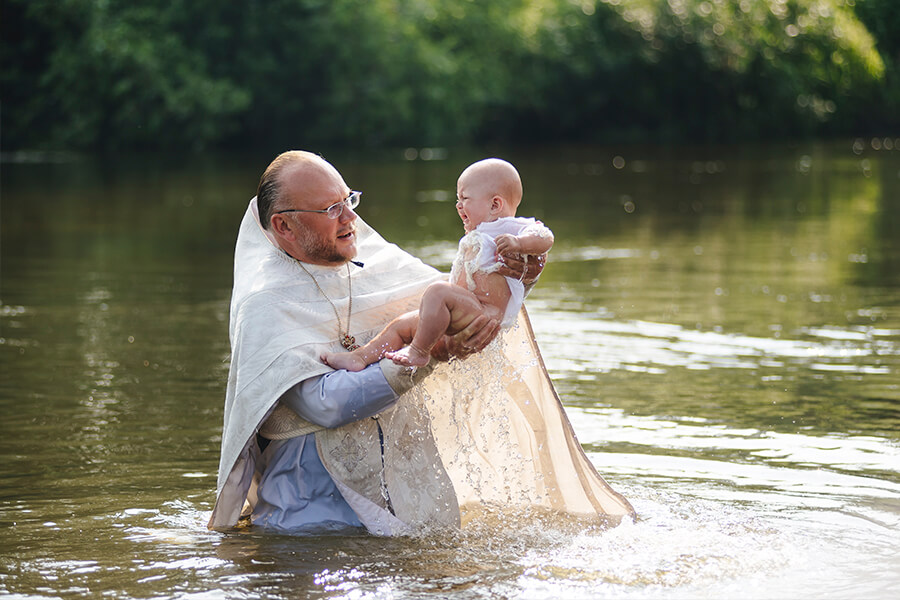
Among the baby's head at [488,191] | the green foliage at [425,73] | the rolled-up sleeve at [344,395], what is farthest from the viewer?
the green foliage at [425,73]

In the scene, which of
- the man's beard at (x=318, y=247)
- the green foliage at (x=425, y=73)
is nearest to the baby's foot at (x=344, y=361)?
the man's beard at (x=318, y=247)

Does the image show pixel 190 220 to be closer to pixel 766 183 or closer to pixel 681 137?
pixel 766 183

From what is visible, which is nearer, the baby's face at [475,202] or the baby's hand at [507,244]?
the baby's hand at [507,244]

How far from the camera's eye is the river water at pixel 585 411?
4.65 metres

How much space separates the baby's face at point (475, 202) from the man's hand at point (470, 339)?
0.42 metres

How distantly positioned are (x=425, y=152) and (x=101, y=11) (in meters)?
9.80

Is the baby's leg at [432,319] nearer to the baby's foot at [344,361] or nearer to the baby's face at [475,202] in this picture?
the baby's foot at [344,361]

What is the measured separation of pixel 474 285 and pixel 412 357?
0.34 meters

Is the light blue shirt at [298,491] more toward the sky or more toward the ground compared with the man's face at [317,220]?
more toward the ground

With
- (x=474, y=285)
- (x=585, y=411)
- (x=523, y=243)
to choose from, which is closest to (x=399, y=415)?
(x=474, y=285)

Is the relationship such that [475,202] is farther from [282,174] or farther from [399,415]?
[399,415]

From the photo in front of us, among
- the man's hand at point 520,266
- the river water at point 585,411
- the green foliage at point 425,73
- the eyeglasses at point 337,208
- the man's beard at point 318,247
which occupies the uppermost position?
the green foliage at point 425,73

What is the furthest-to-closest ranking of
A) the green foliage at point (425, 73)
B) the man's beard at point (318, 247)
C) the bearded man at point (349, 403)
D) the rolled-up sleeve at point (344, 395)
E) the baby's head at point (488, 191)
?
the green foliage at point (425, 73) → the baby's head at point (488, 191) → the man's beard at point (318, 247) → the bearded man at point (349, 403) → the rolled-up sleeve at point (344, 395)

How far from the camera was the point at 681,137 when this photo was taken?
39.4 m
